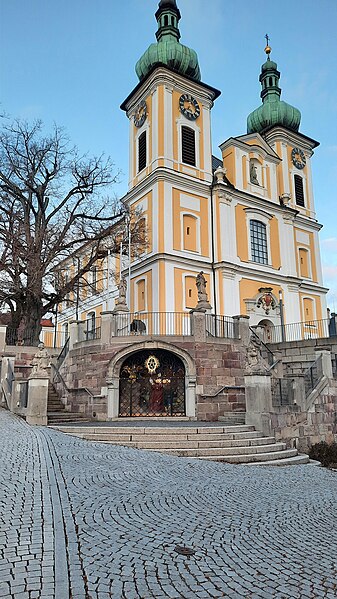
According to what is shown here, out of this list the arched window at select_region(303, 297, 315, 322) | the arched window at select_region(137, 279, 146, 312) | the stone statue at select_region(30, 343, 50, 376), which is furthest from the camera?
the arched window at select_region(303, 297, 315, 322)

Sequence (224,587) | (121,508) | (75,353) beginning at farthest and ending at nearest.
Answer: (75,353)
(121,508)
(224,587)

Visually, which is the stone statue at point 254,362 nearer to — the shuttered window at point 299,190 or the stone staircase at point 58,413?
the stone staircase at point 58,413

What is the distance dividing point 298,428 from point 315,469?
154 inches

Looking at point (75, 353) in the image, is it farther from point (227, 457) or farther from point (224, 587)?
point (224, 587)

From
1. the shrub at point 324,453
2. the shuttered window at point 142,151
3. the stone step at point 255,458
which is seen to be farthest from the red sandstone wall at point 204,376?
the shuttered window at point 142,151

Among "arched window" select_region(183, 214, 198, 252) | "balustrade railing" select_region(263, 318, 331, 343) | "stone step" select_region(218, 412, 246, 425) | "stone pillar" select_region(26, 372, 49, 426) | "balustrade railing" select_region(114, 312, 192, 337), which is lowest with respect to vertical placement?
"stone step" select_region(218, 412, 246, 425)

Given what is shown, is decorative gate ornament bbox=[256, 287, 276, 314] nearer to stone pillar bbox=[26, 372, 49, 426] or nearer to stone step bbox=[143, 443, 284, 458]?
stone pillar bbox=[26, 372, 49, 426]

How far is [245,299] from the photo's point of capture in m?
32.4

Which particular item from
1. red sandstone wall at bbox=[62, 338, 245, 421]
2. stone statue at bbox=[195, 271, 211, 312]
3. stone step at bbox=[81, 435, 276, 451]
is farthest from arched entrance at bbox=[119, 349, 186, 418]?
stone step at bbox=[81, 435, 276, 451]

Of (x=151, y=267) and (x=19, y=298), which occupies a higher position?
(x=151, y=267)

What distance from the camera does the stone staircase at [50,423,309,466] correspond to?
11.6 m

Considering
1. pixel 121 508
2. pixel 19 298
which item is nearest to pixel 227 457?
pixel 121 508

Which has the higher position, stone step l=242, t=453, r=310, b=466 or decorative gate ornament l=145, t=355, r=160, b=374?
decorative gate ornament l=145, t=355, r=160, b=374

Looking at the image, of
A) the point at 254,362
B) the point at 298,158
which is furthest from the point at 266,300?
the point at 254,362
